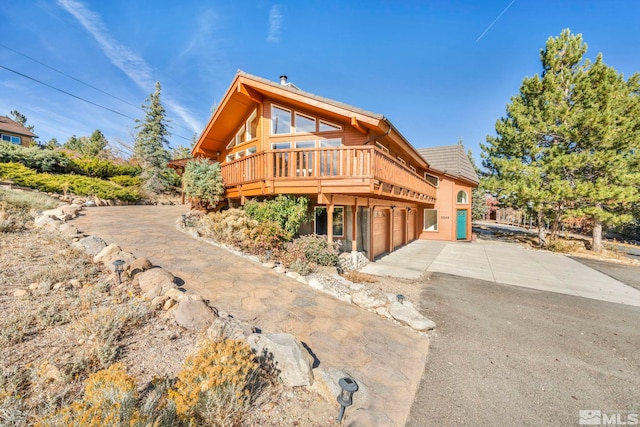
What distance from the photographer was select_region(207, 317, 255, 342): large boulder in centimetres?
328

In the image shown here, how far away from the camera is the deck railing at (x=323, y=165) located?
7.64 m

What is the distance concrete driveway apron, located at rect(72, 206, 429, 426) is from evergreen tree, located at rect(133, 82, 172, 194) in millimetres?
18327

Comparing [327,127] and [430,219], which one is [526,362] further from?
[430,219]

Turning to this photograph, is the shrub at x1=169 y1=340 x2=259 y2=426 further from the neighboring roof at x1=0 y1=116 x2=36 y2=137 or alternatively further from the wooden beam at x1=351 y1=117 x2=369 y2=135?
the neighboring roof at x1=0 y1=116 x2=36 y2=137

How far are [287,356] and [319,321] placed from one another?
1422 millimetres

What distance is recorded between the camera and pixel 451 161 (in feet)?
63.8

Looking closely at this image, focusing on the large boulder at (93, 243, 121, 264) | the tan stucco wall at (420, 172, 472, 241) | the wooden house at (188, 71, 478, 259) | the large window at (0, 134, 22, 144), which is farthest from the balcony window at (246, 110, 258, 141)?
the large window at (0, 134, 22, 144)

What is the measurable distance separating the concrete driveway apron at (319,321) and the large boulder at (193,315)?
566 mm

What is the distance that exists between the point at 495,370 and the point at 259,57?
1823 cm

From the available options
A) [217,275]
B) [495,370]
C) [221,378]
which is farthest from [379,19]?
[221,378]

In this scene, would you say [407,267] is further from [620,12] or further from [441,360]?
[620,12]

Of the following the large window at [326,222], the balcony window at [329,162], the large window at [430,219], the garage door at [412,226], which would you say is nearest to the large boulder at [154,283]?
the balcony window at [329,162]

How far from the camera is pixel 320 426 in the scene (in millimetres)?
2539

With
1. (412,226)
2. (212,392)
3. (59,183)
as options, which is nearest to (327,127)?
(212,392)
